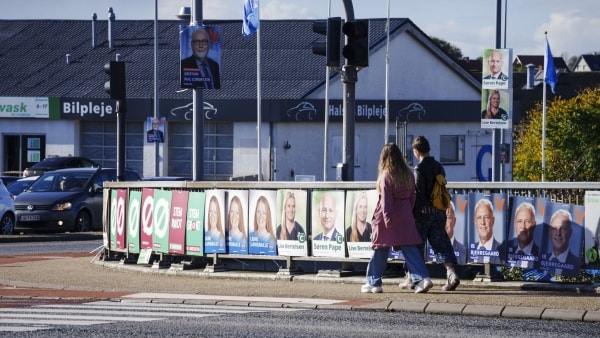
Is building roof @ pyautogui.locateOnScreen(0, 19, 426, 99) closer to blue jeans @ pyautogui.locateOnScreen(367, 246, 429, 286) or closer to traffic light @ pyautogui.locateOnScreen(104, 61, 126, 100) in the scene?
traffic light @ pyautogui.locateOnScreen(104, 61, 126, 100)

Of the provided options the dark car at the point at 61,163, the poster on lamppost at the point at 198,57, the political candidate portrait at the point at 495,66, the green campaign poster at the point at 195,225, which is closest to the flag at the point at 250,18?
the dark car at the point at 61,163

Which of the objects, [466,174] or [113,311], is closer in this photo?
[113,311]

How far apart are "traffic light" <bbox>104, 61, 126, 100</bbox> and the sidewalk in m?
4.85

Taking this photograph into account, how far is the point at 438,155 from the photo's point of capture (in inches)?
2429

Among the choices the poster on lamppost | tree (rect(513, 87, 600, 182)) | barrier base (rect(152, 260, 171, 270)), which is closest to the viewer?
barrier base (rect(152, 260, 171, 270))

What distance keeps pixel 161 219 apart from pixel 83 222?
14.3 m

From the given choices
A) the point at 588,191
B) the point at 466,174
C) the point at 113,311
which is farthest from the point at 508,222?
the point at 466,174

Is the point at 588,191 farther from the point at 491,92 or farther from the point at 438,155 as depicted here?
the point at 438,155

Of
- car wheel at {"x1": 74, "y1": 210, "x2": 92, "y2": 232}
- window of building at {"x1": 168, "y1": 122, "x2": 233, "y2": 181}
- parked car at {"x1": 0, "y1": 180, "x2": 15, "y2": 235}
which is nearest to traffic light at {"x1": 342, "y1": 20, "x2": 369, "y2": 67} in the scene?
parked car at {"x1": 0, "y1": 180, "x2": 15, "y2": 235}

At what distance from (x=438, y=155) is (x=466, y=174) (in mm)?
2628

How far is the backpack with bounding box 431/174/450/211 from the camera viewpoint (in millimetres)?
15250

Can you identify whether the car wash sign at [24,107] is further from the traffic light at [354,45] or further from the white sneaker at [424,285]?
the white sneaker at [424,285]

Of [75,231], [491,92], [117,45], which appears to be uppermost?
[117,45]

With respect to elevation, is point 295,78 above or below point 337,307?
above
